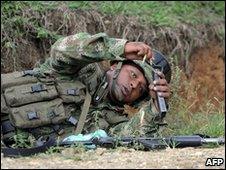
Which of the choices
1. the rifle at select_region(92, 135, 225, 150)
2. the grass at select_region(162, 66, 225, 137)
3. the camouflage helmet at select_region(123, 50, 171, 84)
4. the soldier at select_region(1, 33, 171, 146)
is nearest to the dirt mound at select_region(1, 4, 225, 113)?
the grass at select_region(162, 66, 225, 137)

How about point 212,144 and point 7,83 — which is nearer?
point 212,144

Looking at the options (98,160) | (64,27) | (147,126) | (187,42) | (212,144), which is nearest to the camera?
(98,160)

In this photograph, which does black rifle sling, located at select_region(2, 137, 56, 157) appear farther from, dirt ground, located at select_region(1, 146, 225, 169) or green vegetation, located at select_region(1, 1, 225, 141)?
green vegetation, located at select_region(1, 1, 225, 141)

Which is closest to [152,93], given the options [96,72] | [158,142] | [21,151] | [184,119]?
[96,72]

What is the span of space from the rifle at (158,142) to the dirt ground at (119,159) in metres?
0.13

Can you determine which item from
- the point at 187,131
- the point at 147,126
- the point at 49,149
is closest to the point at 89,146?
the point at 49,149

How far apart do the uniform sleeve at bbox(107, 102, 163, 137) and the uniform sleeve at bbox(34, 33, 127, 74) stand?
0.55m

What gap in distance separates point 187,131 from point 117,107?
0.66 meters

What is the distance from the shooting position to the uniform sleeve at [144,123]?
533 centimetres

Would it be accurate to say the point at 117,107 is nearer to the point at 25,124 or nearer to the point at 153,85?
the point at 153,85

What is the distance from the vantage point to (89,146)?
438 centimetres

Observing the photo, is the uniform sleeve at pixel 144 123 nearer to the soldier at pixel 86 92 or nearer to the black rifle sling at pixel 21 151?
the soldier at pixel 86 92

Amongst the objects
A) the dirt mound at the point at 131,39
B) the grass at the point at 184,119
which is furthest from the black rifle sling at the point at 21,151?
the dirt mound at the point at 131,39

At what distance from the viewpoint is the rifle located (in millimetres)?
4441
